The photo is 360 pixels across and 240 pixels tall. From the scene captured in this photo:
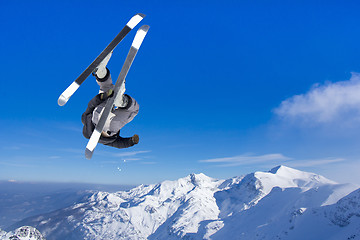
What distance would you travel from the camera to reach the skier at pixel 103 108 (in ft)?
21.5

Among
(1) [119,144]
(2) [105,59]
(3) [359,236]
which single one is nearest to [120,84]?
(2) [105,59]

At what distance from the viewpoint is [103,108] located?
6.81m

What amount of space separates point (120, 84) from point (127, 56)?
31.9 inches

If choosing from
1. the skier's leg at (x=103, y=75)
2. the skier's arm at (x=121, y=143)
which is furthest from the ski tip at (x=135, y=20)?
the skier's arm at (x=121, y=143)

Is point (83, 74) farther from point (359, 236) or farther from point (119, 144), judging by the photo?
point (359, 236)

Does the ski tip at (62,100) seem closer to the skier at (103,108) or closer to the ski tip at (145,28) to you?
the skier at (103,108)

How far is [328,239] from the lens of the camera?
19788cm

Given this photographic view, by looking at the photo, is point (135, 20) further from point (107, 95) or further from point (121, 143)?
point (121, 143)

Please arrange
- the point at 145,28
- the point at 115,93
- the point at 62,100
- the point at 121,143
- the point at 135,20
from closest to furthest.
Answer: the point at 115,93
the point at 62,100
the point at 145,28
the point at 135,20
the point at 121,143

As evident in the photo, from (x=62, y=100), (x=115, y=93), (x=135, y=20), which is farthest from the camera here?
(x=135, y=20)

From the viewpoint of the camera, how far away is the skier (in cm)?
656

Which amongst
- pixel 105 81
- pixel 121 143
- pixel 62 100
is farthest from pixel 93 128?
pixel 105 81

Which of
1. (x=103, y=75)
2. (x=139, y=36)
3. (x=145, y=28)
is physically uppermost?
(x=145, y=28)

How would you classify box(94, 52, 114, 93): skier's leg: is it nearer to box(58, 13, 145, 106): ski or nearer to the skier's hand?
box(58, 13, 145, 106): ski
